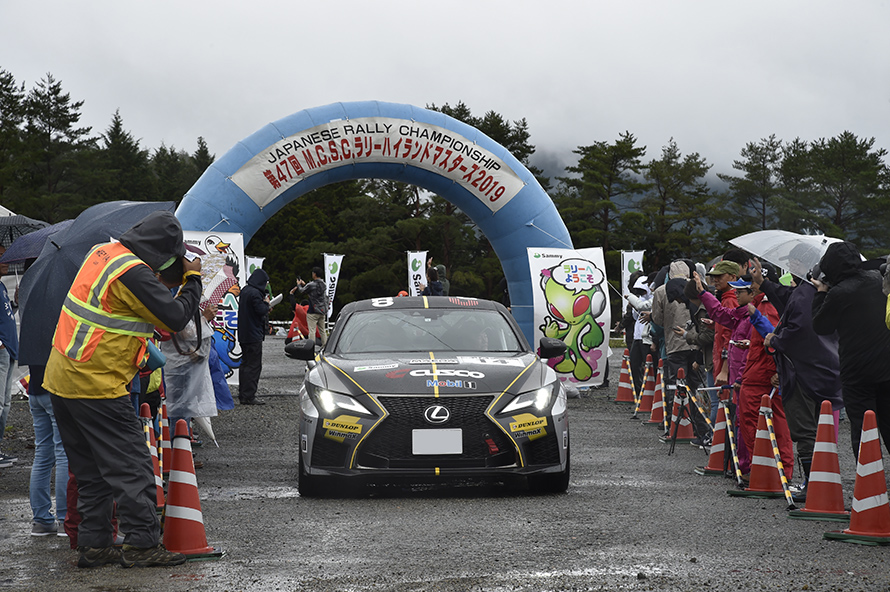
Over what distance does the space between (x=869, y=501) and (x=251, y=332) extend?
36.8ft

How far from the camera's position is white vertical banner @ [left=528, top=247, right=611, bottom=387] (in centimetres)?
1656

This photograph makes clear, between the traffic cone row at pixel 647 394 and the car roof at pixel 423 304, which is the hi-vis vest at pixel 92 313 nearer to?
the car roof at pixel 423 304

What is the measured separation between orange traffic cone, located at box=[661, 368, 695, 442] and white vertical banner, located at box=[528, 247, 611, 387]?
5194 millimetres

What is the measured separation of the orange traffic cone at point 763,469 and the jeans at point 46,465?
4.95m

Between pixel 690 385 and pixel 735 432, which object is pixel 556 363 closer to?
pixel 690 385

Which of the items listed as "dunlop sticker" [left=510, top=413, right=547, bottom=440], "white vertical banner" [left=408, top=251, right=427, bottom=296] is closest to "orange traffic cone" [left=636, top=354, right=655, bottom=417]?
"dunlop sticker" [left=510, top=413, right=547, bottom=440]

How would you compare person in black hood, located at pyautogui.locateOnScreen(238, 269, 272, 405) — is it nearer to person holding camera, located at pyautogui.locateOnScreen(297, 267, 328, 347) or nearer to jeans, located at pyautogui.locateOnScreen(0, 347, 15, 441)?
jeans, located at pyautogui.locateOnScreen(0, 347, 15, 441)

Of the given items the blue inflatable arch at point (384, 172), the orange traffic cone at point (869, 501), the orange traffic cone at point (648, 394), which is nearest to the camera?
the orange traffic cone at point (869, 501)

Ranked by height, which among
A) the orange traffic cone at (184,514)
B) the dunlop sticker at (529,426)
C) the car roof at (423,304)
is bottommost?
the orange traffic cone at (184,514)

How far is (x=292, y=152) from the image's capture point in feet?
58.1

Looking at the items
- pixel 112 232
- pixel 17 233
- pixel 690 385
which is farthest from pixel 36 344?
pixel 17 233

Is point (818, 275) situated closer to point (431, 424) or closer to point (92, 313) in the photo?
point (431, 424)

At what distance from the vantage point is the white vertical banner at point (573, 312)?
Answer: 1656 cm

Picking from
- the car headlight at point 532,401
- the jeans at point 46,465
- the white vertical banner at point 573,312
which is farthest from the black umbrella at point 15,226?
the white vertical banner at point 573,312
